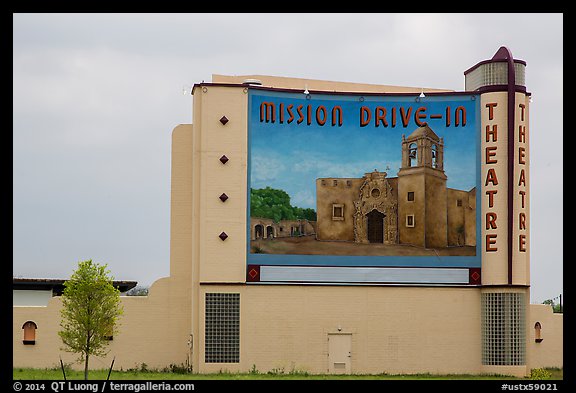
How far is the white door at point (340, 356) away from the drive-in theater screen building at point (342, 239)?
0.15ft

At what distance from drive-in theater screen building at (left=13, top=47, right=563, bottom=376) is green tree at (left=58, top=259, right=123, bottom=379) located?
4503 millimetres

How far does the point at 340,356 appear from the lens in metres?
49.1

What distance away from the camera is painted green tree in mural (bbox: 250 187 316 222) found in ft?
162


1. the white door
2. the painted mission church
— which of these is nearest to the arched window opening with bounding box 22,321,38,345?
the white door

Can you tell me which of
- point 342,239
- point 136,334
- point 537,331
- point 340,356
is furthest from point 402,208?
point 136,334

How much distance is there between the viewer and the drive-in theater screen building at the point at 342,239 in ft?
161

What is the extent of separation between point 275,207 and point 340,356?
7619 mm

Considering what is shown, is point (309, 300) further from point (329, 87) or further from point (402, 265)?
point (329, 87)

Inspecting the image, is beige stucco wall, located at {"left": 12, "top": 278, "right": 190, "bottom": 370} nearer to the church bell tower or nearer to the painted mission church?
the painted mission church

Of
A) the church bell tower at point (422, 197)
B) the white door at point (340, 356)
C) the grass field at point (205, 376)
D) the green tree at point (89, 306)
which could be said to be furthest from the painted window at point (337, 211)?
the green tree at point (89, 306)

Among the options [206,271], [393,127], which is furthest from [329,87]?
[206,271]

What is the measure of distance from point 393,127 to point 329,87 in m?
4.50

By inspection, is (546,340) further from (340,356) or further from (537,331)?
(340,356)

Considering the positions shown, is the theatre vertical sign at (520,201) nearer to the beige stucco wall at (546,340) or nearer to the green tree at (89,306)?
the beige stucco wall at (546,340)
